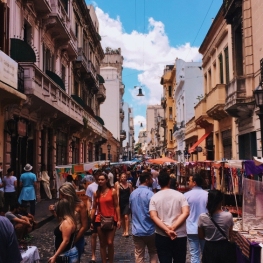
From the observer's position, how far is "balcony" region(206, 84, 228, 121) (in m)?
21.0

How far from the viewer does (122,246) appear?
31.2ft

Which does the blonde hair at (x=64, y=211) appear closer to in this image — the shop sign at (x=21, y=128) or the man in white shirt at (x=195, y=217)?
the man in white shirt at (x=195, y=217)

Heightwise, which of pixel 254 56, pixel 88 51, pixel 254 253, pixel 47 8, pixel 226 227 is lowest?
pixel 254 253

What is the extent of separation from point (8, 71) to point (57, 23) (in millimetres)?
8318

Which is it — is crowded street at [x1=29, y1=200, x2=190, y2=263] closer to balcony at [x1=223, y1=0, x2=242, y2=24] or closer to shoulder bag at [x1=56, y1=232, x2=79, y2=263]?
shoulder bag at [x1=56, y1=232, x2=79, y2=263]

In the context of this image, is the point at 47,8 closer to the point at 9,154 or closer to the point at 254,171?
the point at 9,154

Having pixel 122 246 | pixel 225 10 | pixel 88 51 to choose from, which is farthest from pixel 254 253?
pixel 88 51

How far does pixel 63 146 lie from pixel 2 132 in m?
11.0

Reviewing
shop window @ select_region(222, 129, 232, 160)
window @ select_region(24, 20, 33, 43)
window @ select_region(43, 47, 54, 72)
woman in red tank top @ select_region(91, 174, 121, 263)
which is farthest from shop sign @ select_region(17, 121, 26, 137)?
shop window @ select_region(222, 129, 232, 160)

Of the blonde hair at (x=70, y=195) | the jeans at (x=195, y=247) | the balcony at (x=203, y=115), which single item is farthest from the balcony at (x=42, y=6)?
the blonde hair at (x=70, y=195)

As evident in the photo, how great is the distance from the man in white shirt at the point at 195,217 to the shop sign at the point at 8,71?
7584 millimetres

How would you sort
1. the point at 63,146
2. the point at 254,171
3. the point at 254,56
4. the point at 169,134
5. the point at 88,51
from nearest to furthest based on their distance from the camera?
the point at 254,171 < the point at 254,56 < the point at 63,146 < the point at 88,51 < the point at 169,134

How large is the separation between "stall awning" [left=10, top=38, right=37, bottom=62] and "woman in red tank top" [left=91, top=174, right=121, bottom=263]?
9.28 m

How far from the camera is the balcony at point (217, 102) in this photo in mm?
21031
